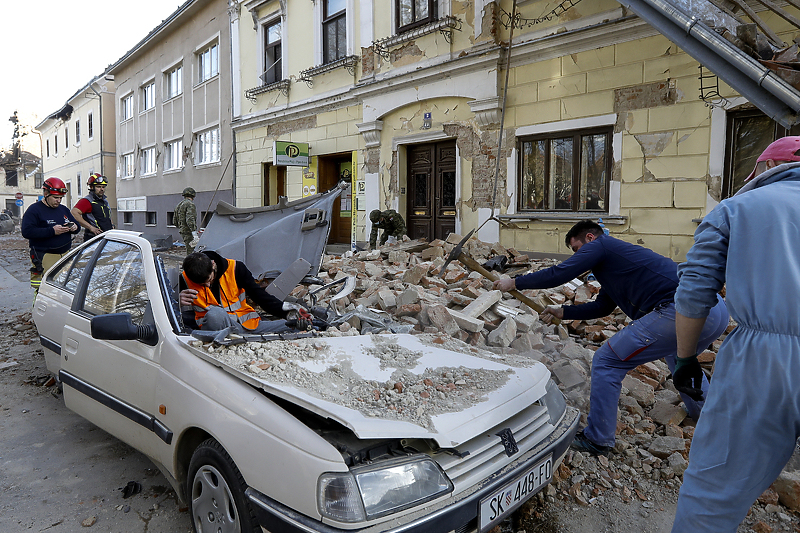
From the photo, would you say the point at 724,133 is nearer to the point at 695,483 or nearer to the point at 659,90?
the point at 659,90

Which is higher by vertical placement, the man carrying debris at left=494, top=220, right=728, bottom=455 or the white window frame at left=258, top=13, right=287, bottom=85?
the white window frame at left=258, top=13, right=287, bottom=85

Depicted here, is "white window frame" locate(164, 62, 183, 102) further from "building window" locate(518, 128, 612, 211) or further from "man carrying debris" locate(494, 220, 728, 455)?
"man carrying debris" locate(494, 220, 728, 455)

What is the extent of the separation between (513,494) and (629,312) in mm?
1773

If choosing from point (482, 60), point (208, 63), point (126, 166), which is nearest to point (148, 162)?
point (126, 166)

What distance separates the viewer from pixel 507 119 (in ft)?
28.5

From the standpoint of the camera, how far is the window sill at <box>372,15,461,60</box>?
911 centimetres

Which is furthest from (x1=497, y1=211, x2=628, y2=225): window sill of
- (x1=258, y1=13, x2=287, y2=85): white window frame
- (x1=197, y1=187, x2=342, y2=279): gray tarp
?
(x1=258, y1=13, x2=287, y2=85): white window frame

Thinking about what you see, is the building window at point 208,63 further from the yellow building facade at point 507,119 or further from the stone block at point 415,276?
the stone block at point 415,276

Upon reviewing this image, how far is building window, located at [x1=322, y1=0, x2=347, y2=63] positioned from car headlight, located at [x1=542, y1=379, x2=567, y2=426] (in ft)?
35.8

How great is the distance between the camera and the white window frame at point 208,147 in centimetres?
1645

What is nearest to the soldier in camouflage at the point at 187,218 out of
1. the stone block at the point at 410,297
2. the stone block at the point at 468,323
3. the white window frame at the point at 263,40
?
the white window frame at the point at 263,40

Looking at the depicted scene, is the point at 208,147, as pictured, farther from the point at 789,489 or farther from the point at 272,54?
the point at 789,489

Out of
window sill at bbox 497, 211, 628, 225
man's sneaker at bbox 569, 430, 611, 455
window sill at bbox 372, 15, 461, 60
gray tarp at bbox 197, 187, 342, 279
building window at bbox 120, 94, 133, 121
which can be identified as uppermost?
building window at bbox 120, 94, 133, 121

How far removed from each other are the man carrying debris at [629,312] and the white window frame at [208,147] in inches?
600
